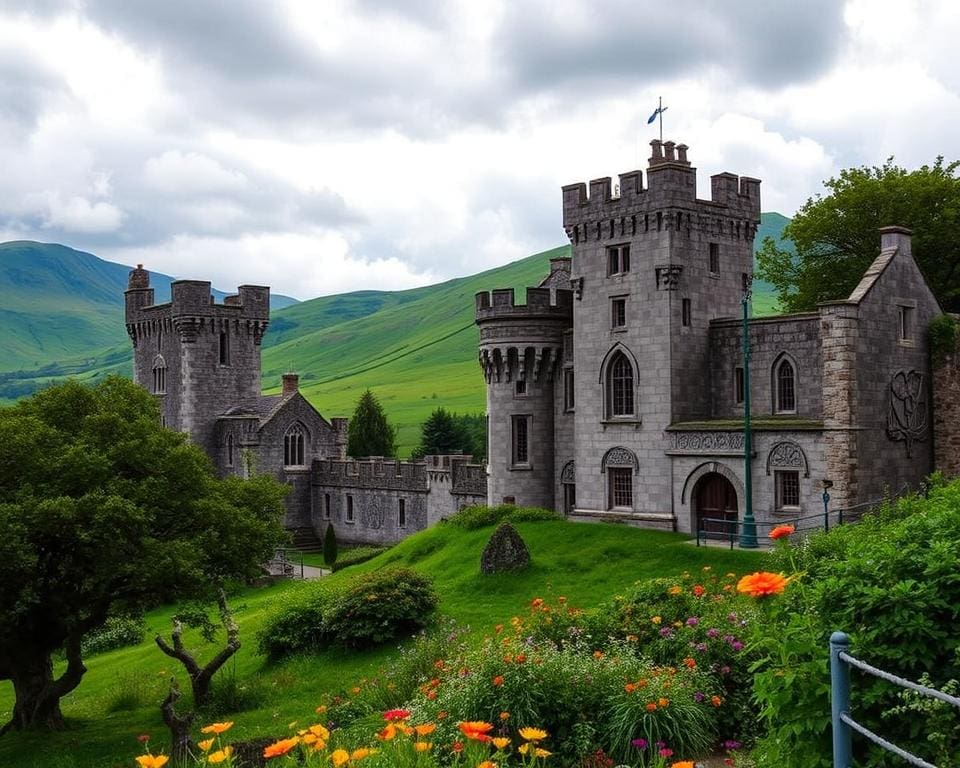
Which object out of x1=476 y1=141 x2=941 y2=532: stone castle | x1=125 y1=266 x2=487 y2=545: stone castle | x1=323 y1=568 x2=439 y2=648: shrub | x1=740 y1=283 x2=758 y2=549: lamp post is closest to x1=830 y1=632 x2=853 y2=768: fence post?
x1=323 y1=568 x2=439 y2=648: shrub

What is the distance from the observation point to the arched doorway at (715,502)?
37406 mm

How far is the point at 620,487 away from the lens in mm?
→ 41062

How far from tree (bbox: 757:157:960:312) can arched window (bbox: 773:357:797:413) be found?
1174 centimetres

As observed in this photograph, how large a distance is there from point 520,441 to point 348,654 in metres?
18.2

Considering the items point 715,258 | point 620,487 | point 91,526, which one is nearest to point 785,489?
point 620,487

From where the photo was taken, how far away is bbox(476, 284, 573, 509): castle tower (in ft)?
150

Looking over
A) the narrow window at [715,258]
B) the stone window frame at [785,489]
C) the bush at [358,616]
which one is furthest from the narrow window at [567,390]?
the bush at [358,616]

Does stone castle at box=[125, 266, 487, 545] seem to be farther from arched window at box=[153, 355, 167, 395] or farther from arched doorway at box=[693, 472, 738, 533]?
arched doorway at box=[693, 472, 738, 533]

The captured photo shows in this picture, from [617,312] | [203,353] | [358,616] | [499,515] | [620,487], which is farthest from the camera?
[203,353]

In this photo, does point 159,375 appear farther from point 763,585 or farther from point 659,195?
point 763,585

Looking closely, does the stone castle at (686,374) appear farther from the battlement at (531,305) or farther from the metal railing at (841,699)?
the metal railing at (841,699)

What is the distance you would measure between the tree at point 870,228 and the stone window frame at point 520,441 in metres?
14.8

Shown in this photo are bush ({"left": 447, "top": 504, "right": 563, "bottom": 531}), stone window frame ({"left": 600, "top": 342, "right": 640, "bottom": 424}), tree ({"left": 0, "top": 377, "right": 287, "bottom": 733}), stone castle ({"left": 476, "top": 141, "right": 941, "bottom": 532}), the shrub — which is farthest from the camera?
bush ({"left": 447, "top": 504, "right": 563, "bottom": 531})

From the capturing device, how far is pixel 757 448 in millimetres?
36375
